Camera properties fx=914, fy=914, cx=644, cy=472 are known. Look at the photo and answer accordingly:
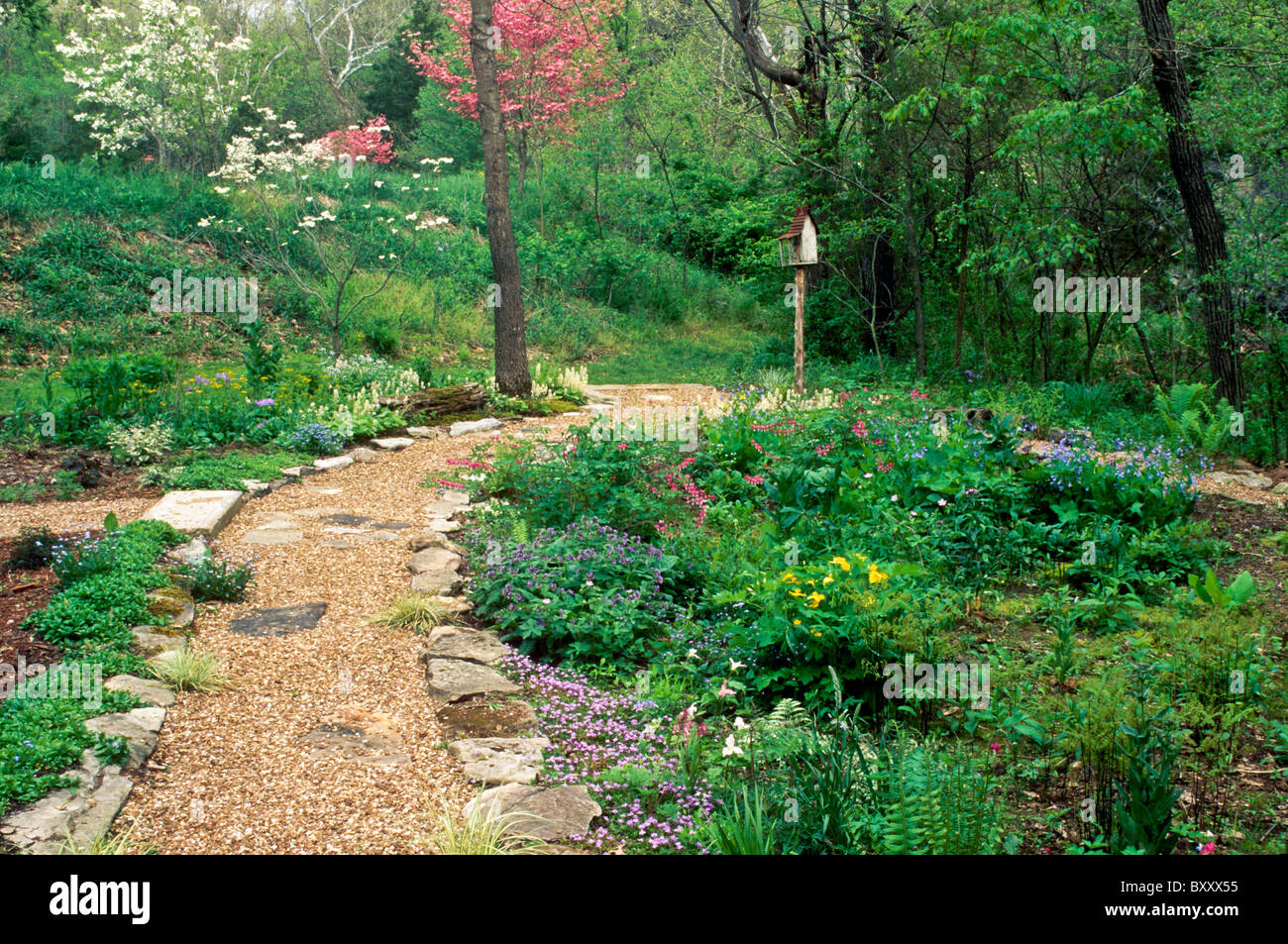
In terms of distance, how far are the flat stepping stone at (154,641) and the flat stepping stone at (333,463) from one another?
13.1ft

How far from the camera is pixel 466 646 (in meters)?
4.44

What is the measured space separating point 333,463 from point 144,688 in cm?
475

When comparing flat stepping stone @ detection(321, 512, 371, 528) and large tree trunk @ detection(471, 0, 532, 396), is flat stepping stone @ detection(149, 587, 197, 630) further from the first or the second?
large tree trunk @ detection(471, 0, 532, 396)

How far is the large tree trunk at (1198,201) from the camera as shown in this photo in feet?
27.7

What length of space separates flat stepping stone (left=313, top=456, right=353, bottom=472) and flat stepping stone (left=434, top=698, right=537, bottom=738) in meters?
4.88

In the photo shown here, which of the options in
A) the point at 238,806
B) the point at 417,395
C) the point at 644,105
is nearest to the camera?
the point at 238,806

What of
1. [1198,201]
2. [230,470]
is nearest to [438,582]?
[230,470]

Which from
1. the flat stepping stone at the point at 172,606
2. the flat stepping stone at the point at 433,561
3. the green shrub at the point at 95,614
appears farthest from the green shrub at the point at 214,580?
the flat stepping stone at the point at 433,561

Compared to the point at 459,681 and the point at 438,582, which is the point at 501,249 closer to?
the point at 438,582

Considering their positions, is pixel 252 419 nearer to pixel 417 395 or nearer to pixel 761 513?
pixel 417 395

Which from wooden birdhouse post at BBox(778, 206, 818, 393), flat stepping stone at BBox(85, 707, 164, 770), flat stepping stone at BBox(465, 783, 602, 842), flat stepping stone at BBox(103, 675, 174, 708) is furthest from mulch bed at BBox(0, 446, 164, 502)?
wooden birdhouse post at BBox(778, 206, 818, 393)

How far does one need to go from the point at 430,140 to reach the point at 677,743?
82.8 feet

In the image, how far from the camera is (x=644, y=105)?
20.8 metres

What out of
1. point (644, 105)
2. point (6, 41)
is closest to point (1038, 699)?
point (644, 105)
